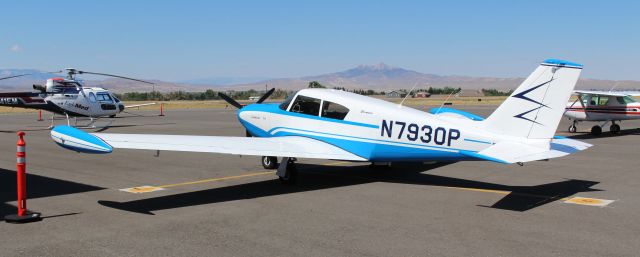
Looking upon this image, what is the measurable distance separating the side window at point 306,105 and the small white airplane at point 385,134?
2 cm

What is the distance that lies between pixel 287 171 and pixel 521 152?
15.0 feet

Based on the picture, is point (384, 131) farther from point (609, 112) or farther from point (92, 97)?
point (92, 97)

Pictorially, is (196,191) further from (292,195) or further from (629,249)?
(629,249)

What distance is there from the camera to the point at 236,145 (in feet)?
34.2

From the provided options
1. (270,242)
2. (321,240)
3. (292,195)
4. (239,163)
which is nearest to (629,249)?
(321,240)

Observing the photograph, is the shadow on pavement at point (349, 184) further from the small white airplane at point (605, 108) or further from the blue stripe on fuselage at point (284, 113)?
the small white airplane at point (605, 108)

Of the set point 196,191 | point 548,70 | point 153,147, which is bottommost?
point 196,191

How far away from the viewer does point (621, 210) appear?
8.72 metres

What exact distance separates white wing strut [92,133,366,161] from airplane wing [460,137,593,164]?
109 inches

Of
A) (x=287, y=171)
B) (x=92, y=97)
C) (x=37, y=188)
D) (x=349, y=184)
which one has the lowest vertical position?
(x=37, y=188)

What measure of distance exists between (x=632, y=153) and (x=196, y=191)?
45.8 ft

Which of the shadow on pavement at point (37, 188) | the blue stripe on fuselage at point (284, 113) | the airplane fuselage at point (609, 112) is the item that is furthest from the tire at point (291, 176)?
the airplane fuselage at point (609, 112)

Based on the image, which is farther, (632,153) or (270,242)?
(632,153)

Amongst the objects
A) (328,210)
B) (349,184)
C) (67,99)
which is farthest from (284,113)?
(67,99)
